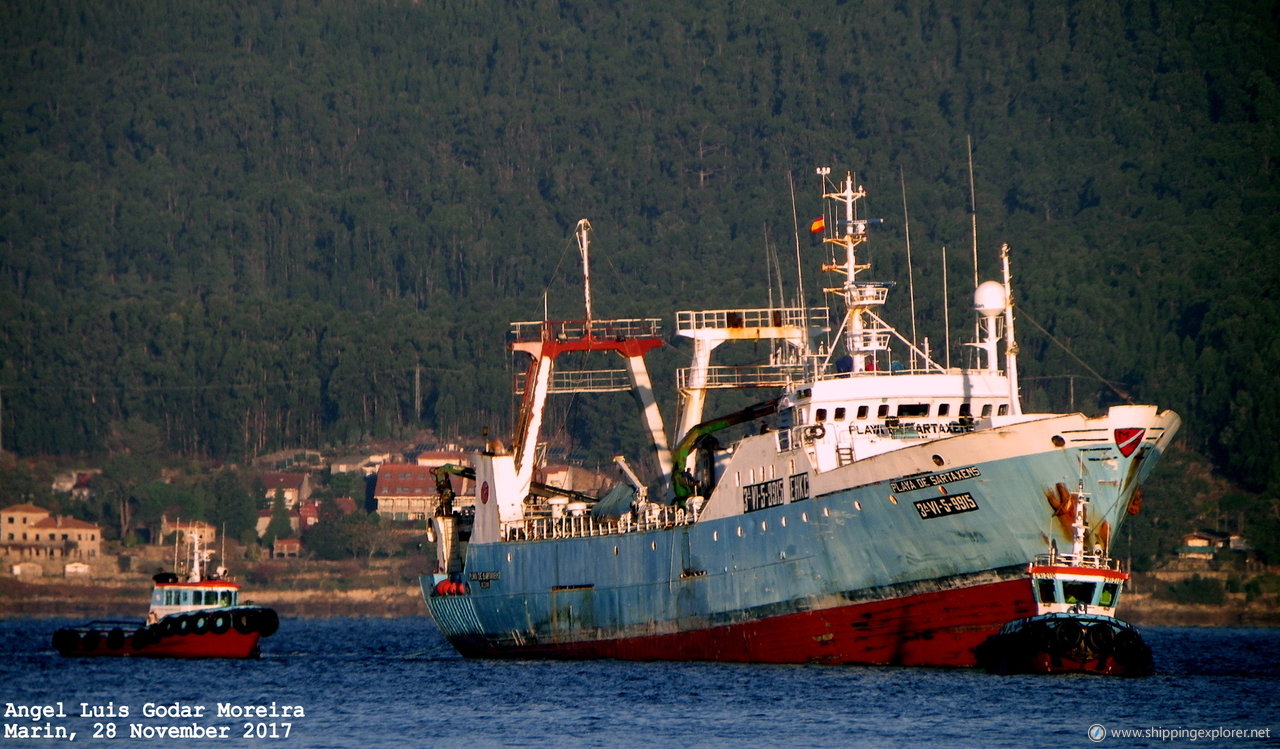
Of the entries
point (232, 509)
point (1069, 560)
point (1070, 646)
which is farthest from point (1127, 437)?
point (232, 509)

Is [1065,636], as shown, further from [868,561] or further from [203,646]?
[203,646]

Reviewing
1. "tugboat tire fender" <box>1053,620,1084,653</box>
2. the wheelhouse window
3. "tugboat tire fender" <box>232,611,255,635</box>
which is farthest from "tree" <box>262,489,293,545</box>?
"tugboat tire fender" <box>1053,620,1084,653</box>

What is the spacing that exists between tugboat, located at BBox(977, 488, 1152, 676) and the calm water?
55cm

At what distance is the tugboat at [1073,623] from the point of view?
54.3 metres

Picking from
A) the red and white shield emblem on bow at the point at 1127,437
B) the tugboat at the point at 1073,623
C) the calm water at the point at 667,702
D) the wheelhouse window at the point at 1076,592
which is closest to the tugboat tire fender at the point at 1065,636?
the tugboat at the point at 1073,623

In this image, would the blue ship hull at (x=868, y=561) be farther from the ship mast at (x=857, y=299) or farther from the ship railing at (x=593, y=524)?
the ship mast at (x=857, y=299)

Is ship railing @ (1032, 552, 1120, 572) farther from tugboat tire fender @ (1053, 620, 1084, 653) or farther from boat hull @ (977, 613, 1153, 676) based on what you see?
tugboat tire fender @ (1053, 620, 1084, 653)

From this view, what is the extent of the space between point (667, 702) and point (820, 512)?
8.12m

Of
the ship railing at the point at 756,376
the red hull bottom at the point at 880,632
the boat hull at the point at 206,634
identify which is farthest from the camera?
the boat hull at the point at 206,634

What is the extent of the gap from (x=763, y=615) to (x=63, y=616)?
374 ft

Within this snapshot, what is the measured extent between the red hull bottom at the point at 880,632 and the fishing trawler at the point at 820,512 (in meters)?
0.05

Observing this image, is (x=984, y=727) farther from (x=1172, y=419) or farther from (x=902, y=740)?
(x=1172, y=419)

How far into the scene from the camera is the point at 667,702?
54.9 m

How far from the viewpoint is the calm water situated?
48.3m
